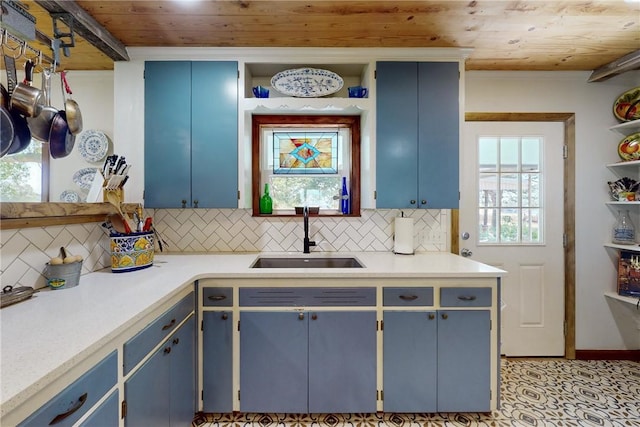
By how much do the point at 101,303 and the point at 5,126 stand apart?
2.82 ft

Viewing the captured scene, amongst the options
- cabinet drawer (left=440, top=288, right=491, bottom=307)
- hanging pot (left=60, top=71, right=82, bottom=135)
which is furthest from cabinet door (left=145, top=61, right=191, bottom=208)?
cabinet drawer (left=440, top=288, right=491, bottom=307)

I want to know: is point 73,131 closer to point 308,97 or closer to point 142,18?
point 142,18

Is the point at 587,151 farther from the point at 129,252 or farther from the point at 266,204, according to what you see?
the point at 129,252

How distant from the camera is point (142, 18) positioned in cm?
173

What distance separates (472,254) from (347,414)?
1633 mm

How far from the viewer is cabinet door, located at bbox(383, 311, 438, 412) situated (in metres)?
1.69

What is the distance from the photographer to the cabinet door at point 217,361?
1681 millimetres

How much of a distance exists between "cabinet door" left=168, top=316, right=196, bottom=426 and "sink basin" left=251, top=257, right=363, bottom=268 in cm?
71

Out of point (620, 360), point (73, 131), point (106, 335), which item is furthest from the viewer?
point (620, 360)

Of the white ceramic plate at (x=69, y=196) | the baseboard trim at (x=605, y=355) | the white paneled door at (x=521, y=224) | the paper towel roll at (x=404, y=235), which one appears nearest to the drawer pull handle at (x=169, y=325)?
the white ceramic plate at (x=69, y=196)

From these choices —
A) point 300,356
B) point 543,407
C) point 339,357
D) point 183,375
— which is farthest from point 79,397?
point 543,407

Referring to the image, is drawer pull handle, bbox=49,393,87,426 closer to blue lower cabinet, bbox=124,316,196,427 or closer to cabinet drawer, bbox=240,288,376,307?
blue lower cabinet, bbox=124,316,196,427

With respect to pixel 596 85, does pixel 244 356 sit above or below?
below

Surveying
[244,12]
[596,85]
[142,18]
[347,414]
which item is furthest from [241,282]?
[596,85]
